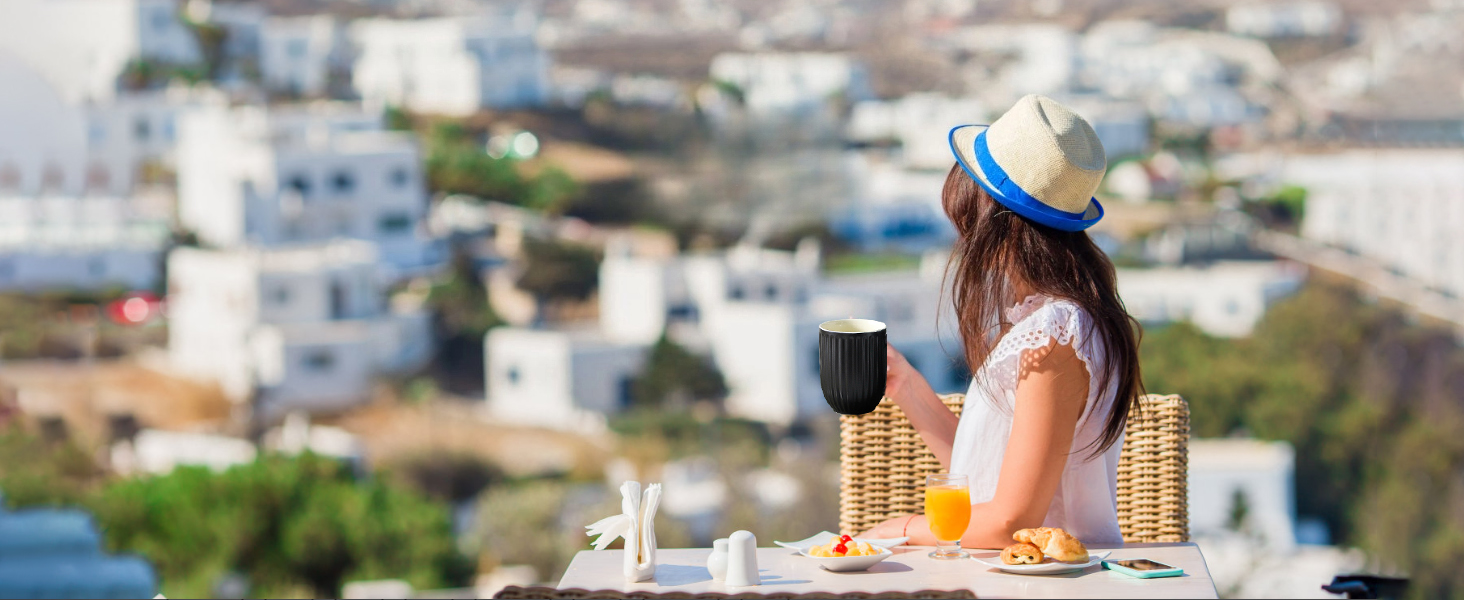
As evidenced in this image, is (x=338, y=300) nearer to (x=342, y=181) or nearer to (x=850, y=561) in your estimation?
(x=342, y=181)

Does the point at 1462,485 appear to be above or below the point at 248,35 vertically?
below

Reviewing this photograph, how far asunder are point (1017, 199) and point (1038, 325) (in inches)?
3.3

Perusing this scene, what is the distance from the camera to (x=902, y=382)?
1151mm

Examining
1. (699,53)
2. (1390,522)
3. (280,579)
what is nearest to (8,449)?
(280,579)

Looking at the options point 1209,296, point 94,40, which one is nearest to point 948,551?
point 1209,296

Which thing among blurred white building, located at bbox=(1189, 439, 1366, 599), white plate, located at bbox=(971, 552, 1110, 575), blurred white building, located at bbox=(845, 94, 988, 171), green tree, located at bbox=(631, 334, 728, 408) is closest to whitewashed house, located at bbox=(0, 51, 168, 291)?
green tree, located at bbox=(631, 334, 728, 408)

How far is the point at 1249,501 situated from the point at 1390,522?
288 centimetres

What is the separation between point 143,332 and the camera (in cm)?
1612

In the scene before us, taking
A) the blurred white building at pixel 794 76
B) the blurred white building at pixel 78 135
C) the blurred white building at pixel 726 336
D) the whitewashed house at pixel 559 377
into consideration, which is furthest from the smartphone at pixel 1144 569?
the blurred white building at pixel 794 76

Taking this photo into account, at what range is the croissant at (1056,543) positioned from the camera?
Result: 0.99 m

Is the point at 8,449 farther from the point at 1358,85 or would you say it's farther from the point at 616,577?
the point at 1358,85

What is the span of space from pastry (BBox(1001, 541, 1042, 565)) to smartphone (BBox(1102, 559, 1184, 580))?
0.05m

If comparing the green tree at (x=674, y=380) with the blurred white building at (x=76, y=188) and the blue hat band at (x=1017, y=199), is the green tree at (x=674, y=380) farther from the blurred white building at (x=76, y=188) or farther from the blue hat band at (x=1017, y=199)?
the blue hat band at (x=1017, y=199)

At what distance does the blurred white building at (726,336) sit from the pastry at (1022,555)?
41.5ft
